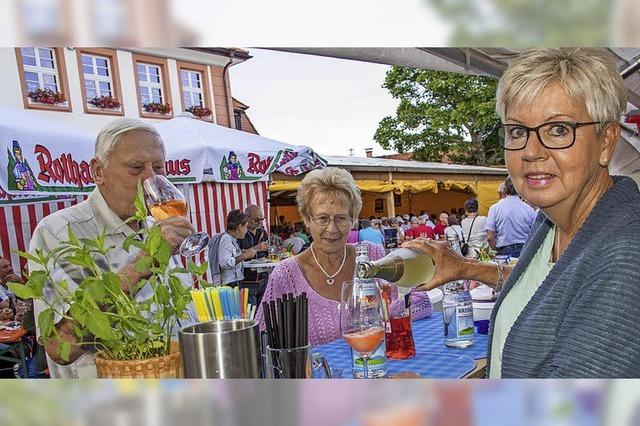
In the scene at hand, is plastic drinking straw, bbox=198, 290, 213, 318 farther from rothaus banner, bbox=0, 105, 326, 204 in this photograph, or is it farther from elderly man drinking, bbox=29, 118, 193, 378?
rothaus banner, bbox=0, 105, 326, 204

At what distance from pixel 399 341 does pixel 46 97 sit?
8.01 meters

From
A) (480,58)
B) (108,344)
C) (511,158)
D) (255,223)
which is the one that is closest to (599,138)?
(511,158)

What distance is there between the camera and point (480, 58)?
1.76 m

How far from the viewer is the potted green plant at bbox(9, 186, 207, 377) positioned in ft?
2.34

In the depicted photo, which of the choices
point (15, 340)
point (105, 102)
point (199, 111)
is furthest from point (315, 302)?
point (199, 111)

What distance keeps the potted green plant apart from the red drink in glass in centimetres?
83

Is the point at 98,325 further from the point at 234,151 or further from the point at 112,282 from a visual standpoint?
the point at 234,151

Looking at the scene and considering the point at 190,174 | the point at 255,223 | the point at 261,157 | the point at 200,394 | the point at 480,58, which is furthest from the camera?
the point at 255,223

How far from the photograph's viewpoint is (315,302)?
191 cm

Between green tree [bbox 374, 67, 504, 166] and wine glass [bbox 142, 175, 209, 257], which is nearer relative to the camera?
wine glass [bbox 142, 175, 209, 257]

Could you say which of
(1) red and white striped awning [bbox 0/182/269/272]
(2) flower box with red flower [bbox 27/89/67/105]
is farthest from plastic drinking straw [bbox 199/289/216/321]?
(2) flower box with red flower [bbox 27/89/67/105]

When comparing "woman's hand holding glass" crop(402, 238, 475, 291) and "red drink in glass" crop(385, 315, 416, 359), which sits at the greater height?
"woman's hand holding glass" crop(402, 238, 475, 291)

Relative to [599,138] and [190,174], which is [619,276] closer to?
[599,138]

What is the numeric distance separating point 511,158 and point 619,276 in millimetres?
293
